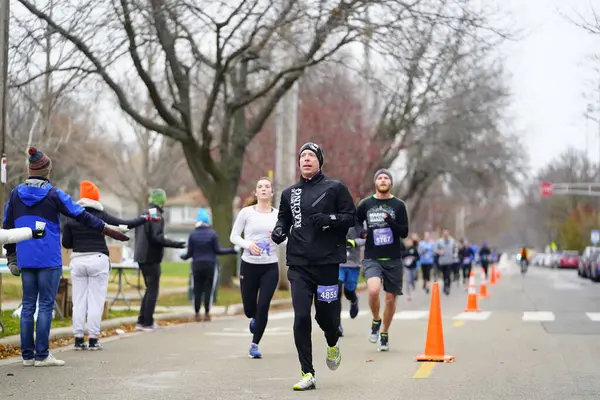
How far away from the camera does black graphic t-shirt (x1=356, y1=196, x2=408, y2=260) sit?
12797mm

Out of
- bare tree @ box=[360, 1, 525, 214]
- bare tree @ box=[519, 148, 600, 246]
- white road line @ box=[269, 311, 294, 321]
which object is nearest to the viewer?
white road line @ box=[269, 311, 294, 321]

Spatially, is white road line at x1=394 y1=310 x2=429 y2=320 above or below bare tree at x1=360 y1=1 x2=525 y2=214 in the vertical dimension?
below

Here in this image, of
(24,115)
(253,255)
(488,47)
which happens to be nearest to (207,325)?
(253,255)

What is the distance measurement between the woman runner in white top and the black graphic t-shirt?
1122 mm

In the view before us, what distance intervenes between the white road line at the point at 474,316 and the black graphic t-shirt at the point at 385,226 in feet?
24.2

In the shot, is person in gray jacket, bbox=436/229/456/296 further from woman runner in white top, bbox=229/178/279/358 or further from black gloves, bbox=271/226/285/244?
black gloves, bbox=271/226/285/244

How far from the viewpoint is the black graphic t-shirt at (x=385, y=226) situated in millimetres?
12797

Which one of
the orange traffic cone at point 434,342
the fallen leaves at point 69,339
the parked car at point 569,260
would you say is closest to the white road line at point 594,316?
the fallen leaves at point 69,339

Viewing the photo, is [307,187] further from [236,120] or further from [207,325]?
[236,120]

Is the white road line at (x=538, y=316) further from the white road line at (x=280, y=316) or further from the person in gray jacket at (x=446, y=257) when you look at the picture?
the person in gray jacket at (x=446, y=257)

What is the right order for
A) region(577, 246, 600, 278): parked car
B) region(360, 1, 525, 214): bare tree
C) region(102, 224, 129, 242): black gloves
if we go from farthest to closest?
region(577, 246, 600, 278): parked car
region(360, 1, 525, 214): bare tree
region(102, 224, 129, 242): black gloves

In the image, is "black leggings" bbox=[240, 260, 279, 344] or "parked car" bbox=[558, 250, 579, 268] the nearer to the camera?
"black leggings" bbox=[240, 260, 279, 344]

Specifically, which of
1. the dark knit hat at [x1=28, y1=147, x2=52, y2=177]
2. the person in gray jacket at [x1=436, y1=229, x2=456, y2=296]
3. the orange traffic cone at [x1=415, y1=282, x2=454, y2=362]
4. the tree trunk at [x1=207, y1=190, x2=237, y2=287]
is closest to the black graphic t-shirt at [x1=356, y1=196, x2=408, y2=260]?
the orange traffic cone at [x1=415, y1=282, x2=454, y2=362]

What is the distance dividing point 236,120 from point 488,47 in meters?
8.30
